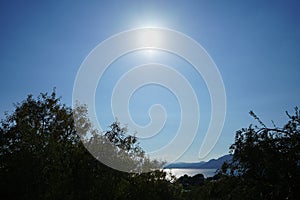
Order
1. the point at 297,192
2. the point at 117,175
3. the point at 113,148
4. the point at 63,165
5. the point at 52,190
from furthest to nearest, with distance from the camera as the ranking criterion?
the point at 113,148, the point at 117,175, the point at 63,165, the point at 52,190, the point at 297,192

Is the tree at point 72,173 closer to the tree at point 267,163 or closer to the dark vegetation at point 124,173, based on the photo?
the dark vegetation at point 124,173

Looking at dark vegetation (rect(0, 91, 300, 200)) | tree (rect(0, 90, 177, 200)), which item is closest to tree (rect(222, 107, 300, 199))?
dark vegetation (rect(0, 91, 300, 200))

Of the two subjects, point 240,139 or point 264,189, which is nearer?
point 264,189

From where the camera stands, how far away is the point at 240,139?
9.92m

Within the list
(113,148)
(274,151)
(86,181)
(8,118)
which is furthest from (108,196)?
(8,118)

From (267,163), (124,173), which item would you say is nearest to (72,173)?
(124,173)

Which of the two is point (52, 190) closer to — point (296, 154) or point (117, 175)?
point (117, 175)

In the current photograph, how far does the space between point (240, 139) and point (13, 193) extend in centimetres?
1357

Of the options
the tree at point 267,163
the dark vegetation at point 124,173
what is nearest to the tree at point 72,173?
the dark vegetation at point 124,173

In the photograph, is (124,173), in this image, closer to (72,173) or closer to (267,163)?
(72,173)

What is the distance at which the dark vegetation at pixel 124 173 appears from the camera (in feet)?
28.5

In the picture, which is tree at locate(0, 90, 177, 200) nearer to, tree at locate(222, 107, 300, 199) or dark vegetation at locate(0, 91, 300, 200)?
dark vegetation at locate(0, 91, 300, 200)

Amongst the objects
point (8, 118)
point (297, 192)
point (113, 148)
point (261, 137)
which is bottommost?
point (297, 192)

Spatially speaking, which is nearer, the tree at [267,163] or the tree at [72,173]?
the tree at [267,163]
